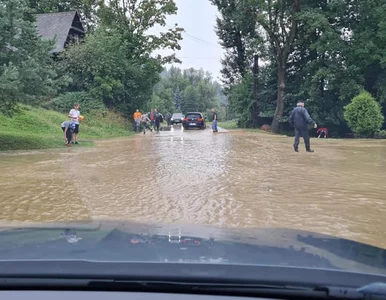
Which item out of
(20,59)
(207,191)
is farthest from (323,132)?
(207,191)

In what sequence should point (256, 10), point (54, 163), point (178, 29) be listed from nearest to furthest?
point (54, 163) < point (256, 10) < point (178, 29)

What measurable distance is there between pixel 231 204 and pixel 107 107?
95.0 ft

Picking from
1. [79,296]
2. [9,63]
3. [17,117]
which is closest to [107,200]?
[79,296]

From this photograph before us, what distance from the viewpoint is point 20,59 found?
54.1 ft

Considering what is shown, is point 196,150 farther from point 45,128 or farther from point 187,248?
point 187,248

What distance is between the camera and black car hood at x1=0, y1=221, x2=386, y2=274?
6.98ft

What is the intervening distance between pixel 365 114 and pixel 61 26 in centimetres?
2603

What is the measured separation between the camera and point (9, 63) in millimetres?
15273

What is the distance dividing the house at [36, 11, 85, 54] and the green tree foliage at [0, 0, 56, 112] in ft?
77.7

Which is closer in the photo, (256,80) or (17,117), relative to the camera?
(17,117)

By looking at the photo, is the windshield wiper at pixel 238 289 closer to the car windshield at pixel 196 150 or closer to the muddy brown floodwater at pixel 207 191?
the car windshield at pixel 196 150

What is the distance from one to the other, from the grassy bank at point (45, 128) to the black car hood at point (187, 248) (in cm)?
1602

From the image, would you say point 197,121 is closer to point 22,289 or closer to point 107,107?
point 107,107

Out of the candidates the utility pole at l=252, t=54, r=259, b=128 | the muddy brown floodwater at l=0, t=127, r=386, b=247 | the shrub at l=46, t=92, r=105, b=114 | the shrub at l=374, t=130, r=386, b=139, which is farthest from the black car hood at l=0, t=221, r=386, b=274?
the utility pole at l=252, t=54, r=259, b=128
